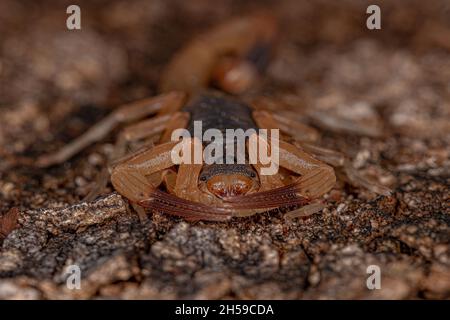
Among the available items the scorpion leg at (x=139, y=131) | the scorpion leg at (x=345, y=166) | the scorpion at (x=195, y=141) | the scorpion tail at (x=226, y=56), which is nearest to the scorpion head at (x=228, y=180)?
the scorpion at (x=195, y=141)

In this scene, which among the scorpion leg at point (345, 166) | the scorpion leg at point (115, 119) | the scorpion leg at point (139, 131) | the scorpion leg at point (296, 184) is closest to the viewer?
the scorpion leg at point (296, 184)

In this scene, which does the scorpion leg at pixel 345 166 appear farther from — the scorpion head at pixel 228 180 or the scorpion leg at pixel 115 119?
the scorpion leg at pixel 115 119

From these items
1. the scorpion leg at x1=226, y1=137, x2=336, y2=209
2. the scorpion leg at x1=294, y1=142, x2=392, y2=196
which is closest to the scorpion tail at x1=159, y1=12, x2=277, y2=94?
the scorpion leg at x1=294, y1=142, x2=392, y2=196

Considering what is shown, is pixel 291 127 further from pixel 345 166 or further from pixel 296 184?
pixel 296 184

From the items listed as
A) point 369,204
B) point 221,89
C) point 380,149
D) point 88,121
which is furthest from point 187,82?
point 369,204

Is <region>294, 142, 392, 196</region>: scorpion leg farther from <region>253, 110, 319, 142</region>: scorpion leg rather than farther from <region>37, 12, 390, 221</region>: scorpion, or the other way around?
<region>253, 110, 319, 142</region>: scorpion leg

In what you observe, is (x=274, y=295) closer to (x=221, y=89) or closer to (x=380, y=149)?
(x=380, y=149)

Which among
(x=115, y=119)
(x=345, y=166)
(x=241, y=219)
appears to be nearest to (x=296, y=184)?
(x=241, y=219)
